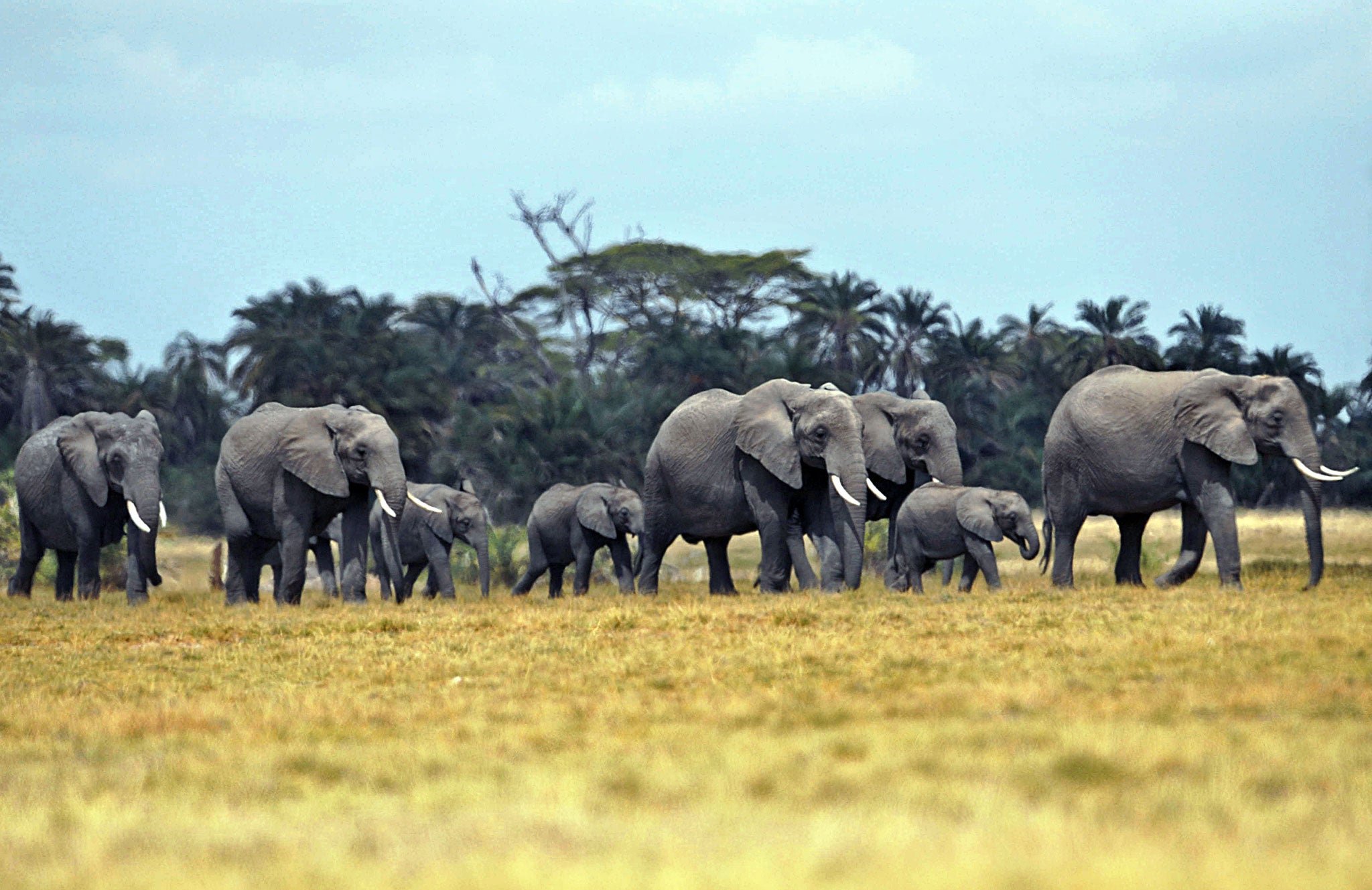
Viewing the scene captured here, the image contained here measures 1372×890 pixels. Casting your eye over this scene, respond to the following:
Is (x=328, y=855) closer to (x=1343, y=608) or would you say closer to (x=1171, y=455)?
(x=1343, y=608)

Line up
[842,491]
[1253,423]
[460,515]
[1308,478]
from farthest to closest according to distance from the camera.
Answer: [460,515] < [842,491] < [1253,423] < [1308,478]

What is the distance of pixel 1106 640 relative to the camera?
38.5 ft

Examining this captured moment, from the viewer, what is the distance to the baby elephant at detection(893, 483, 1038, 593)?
2186cm

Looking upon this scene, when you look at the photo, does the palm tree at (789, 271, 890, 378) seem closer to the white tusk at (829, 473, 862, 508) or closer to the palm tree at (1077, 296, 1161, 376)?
the palm tree at (1077, 296, 1161, 376)

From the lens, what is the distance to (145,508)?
21.0m

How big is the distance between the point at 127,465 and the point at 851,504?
30.3ft

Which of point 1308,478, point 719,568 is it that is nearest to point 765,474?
point 719,568

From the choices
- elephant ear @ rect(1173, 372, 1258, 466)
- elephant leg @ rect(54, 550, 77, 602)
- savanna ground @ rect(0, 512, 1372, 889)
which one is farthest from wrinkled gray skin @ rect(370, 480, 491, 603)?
elephant ear @ rect(1173, 372, 1258, 466)

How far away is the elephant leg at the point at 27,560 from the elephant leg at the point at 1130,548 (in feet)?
49.6

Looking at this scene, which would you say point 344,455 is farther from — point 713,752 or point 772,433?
point 713,752

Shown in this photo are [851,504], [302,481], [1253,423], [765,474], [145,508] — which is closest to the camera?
[1253,423]

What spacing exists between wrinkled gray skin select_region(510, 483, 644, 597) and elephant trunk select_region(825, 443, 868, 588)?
614cm

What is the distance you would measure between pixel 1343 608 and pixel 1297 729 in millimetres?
6973

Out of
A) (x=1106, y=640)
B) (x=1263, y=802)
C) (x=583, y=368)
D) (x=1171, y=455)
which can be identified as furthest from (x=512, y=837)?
(x=583, y=368)
